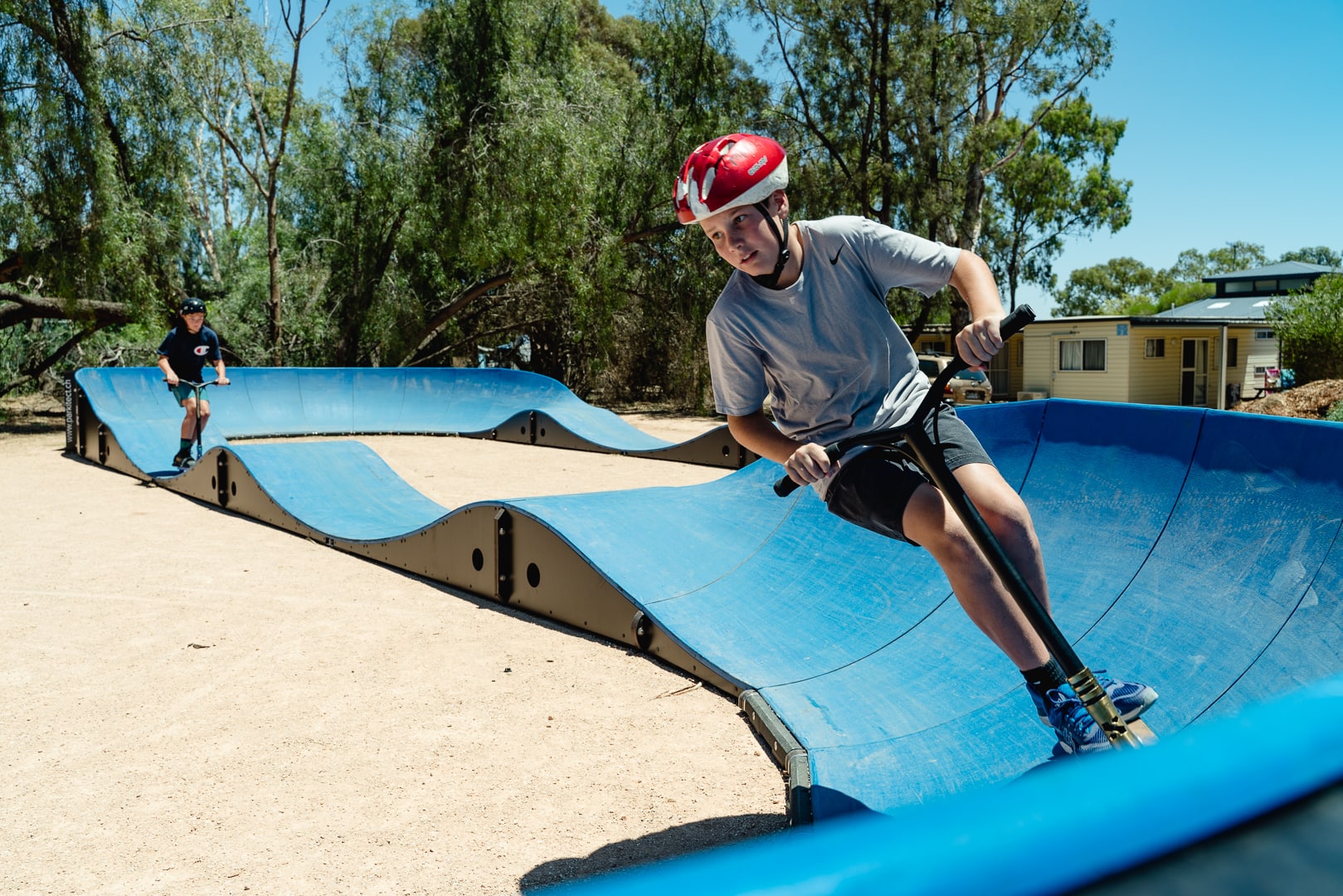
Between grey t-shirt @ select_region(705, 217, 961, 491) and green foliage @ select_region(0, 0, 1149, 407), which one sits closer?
grey t-shirt @ select_region(705, 217, 961, 491)

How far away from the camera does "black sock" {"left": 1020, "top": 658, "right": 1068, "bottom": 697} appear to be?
7.89 ft

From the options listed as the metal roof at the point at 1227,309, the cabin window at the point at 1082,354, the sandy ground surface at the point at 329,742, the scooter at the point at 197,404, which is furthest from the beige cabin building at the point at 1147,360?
the sandy ground surface at the point at 329,742

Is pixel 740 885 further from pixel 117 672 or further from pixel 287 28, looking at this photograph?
pixel 287 28

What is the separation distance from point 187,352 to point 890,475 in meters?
10.3

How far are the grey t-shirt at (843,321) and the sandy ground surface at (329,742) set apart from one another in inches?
56.6

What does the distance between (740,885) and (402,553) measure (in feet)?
22.7

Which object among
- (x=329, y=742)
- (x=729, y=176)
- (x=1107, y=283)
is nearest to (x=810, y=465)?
(x=729, y=176)

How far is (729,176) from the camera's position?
8.71 ft

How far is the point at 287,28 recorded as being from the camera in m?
21.4

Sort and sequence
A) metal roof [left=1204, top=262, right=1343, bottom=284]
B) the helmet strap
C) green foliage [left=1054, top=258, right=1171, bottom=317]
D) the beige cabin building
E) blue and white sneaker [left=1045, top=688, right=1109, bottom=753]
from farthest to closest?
1. green foliage [left=1054, top=258, right=1171, bottom=317]
2. metal roof [left=1204, top=262, right=1343, bottom=284]
3. the beige cabin building
4. the helmet strap
5. blue and white sneaker [left=1045, top=688, right=1109, bottom=753]

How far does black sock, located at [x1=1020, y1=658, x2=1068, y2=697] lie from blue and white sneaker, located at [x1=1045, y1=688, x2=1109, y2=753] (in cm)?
2

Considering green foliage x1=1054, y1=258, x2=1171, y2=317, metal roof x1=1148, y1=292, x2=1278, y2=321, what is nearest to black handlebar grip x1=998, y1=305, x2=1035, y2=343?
metal roof x1=1148, y1=292, x2=1278, y2=321

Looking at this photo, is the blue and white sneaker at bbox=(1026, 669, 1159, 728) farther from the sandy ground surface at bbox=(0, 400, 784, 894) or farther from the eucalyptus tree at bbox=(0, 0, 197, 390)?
the eucalyptus tree at bbox=(0, 0, 197, 390)

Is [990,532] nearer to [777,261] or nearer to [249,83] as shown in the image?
[777,261]
